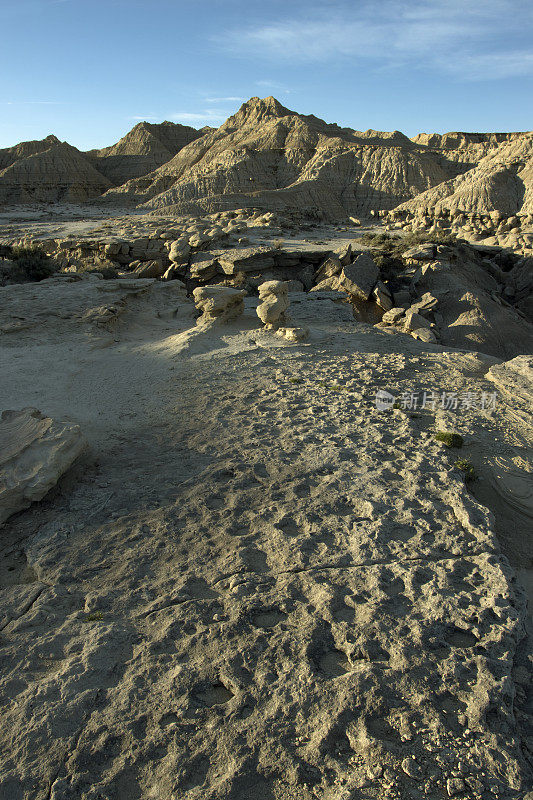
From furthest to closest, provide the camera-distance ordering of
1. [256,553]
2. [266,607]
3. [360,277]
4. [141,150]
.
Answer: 1. [141,150]
2. [360,277]
3. [256,553]
4. [266,607]

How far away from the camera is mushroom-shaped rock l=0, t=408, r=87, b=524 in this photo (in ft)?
21.9

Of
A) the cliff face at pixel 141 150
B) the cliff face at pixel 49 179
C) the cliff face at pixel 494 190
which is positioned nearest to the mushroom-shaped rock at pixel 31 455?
the cliff face at pixel 494 190

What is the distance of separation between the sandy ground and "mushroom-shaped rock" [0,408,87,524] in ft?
1.05

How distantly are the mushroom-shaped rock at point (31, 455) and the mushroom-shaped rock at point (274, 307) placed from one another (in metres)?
7.67

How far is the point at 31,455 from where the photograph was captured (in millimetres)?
7172

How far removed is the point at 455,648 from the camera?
482cm

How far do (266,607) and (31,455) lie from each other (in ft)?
A: 13.9

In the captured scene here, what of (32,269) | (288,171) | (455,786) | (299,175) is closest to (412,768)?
(455,786)

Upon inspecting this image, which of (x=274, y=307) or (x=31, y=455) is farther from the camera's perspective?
(x=274, y=307)

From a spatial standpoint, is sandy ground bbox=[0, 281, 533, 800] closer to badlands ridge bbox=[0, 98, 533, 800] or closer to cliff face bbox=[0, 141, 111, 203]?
badlands ridge bbox=[0, 98, 533, 800]

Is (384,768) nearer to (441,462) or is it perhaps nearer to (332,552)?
(332,552)

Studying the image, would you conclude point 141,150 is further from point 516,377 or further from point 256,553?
point 256,553

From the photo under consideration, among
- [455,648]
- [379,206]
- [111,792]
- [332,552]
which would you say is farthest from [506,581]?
[379,206]

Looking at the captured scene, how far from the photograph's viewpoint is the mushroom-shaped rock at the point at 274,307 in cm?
1412
